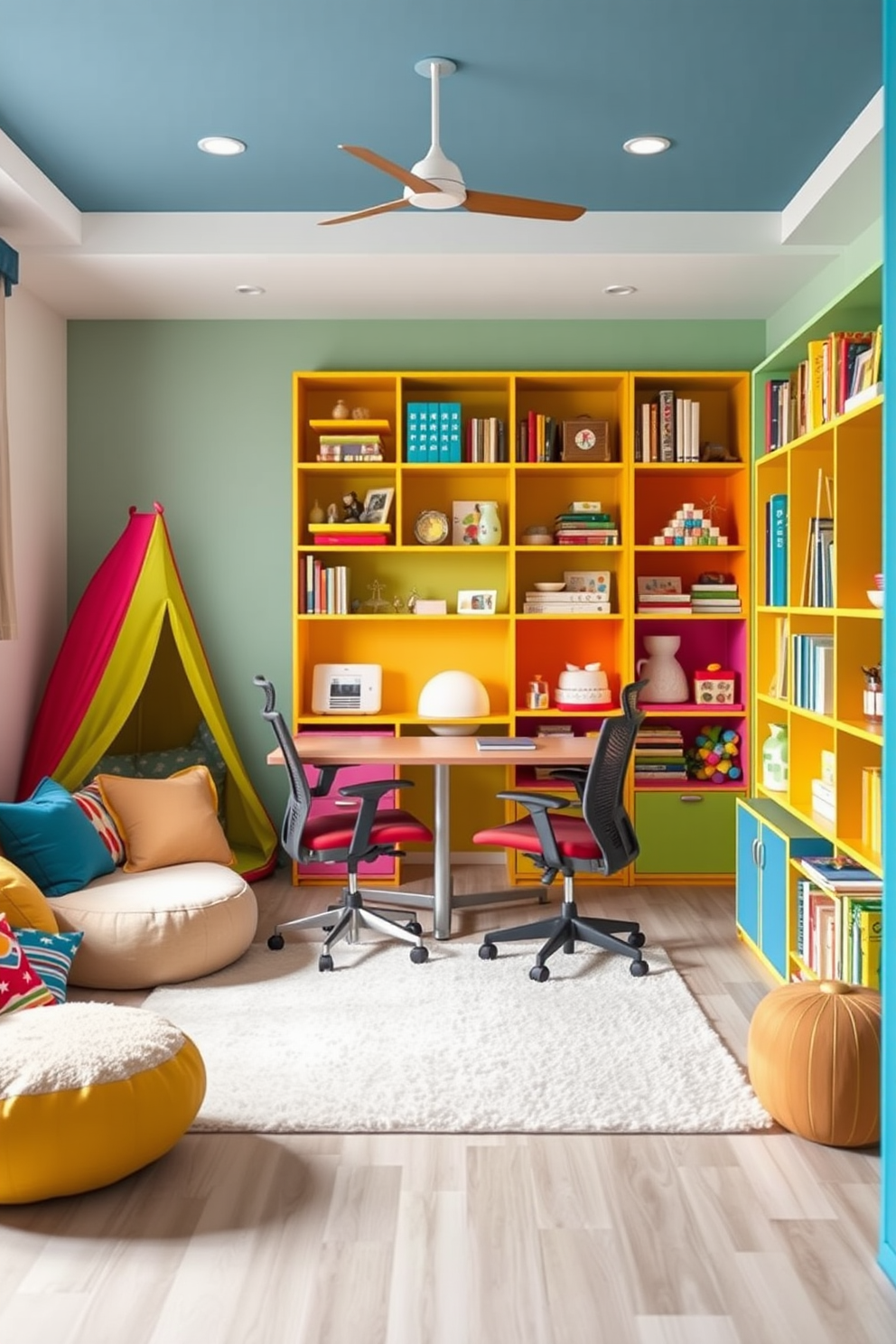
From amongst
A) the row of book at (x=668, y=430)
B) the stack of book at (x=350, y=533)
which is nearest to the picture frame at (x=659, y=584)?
the row of book at (x=668, y=430)

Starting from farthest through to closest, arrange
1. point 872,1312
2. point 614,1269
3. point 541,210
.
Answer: point 541,210 < point 614,1269 < point 872,1312

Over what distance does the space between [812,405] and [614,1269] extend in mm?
2675

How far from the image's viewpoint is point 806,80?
3.46m

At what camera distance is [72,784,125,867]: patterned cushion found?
14.2 ft

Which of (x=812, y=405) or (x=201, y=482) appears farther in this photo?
(x=201, y=482)

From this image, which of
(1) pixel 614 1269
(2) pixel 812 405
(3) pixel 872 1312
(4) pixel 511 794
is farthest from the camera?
(4) pixel 511 794

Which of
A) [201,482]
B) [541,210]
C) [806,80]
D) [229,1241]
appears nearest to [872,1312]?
[229,1241]

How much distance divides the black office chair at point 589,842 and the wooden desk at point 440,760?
0.92ft

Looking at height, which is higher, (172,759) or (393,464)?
(393,464)

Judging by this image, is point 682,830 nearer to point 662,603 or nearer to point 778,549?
point 662,603

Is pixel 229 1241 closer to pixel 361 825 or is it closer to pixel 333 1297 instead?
pixel 333 1297

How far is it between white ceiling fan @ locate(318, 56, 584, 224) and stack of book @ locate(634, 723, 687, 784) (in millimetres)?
2650

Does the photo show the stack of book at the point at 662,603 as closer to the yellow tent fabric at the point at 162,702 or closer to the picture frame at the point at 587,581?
the picture frame at the point at 587,581

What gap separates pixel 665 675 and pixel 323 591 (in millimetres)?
1673
